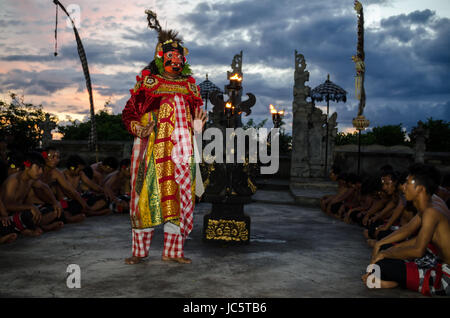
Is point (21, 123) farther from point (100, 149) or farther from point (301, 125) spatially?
point (301, 125)

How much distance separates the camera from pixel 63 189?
21.2 ft

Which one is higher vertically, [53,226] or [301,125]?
[301,125]

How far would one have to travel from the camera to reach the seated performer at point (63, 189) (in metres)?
6.10

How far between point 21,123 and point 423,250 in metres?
25.5

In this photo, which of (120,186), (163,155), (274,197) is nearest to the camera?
(163,155)

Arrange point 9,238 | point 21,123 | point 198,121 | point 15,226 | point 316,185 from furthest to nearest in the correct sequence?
point 21,123, point 316,185, point 15,226, point 9,238, point 198,121

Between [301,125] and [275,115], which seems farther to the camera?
[301,125]

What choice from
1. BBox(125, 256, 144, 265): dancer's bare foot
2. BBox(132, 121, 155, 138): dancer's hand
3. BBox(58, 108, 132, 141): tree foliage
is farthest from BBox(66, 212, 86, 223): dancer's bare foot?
BBox(58, 108, 132, 141): tree foliage

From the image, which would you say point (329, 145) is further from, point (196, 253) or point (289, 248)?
point (196, 253)

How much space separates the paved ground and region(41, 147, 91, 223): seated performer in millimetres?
438

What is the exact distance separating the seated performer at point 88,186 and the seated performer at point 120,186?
212mm

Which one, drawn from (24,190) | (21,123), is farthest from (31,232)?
(21,123)

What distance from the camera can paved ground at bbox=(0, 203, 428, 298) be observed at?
3088 millimetres

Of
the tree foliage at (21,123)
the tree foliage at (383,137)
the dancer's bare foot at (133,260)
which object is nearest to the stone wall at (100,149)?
the tree foliage at (21,123)
